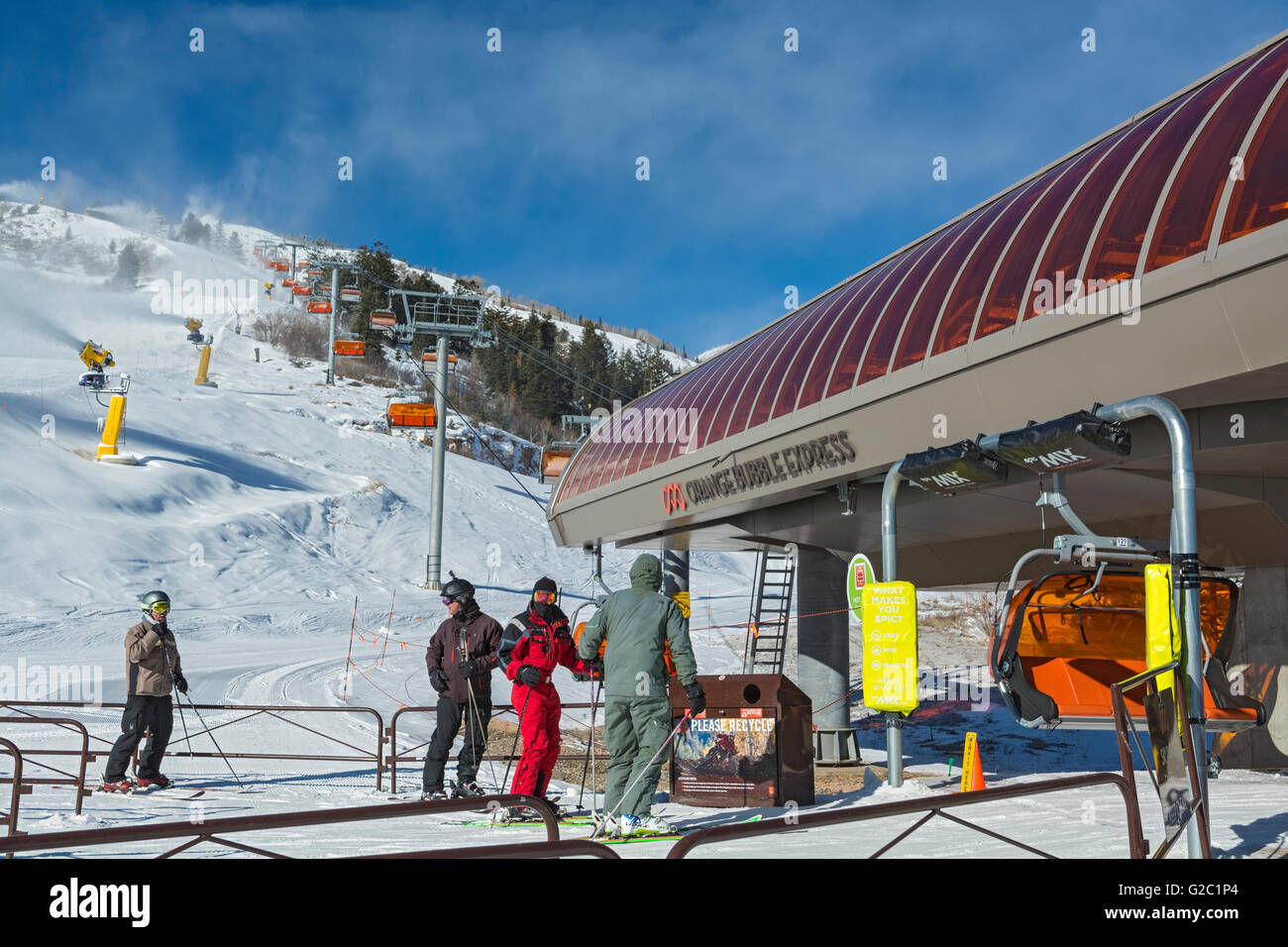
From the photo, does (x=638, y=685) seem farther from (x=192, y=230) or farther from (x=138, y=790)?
(x=192, y=230)

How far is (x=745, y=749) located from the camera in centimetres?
937

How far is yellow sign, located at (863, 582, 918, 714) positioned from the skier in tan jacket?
6547 mm

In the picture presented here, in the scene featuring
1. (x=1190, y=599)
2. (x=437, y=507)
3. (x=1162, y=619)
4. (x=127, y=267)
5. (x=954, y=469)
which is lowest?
(x=1162, y=619)

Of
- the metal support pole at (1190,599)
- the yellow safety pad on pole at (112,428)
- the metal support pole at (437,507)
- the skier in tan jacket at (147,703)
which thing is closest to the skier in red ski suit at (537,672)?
the skier in tan jacket at (147,703)

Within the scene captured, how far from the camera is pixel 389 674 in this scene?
2208cm

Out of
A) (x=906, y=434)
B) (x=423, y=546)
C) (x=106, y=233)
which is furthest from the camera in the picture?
(x=106, y=233)

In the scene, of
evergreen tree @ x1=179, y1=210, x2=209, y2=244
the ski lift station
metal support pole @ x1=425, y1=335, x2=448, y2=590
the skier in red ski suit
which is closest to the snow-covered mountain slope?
metal support pole @ x1=425, y1=335, x2=448, y2=590

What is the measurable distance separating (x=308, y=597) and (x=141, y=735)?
22.9 meters

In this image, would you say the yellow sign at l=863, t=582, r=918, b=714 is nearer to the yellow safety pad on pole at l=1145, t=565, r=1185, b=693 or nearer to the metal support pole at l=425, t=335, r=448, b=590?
the yellow safety pad on pole at l=1145, t=565, r=1185, b=693

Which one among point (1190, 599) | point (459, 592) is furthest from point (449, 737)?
point (1190, 599)
